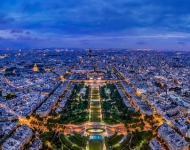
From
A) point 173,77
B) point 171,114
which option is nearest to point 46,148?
point 171,114

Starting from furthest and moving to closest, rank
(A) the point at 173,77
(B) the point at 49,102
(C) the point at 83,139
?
(A) the point at 173,77 < (B) the point at 49,102 < (C) the point at 83,139

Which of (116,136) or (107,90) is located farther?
(107,90)

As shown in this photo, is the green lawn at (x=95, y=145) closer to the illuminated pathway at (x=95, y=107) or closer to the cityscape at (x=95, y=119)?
the cityscape at (x=95, y=119)

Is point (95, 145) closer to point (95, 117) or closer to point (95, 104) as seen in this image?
point (95, 117)

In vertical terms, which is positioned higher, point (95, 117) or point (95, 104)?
point (95, 104)

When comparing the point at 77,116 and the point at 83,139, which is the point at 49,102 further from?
the point at 83,139

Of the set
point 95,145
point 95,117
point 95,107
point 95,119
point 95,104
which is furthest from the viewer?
point 95,104

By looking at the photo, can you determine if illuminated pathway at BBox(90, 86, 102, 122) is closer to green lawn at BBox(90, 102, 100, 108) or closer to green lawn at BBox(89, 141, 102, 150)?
green lawn at BBox(90, 102, 100, 108)

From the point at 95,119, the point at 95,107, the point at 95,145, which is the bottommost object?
the point at 95,145

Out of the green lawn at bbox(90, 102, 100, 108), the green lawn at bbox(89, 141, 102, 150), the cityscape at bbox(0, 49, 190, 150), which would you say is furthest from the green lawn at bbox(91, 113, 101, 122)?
the green lawn at bbox(89, 141, 102, 150)

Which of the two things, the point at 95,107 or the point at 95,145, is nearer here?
the point at 95,145

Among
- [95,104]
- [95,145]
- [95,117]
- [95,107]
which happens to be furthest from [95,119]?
[95,145]
